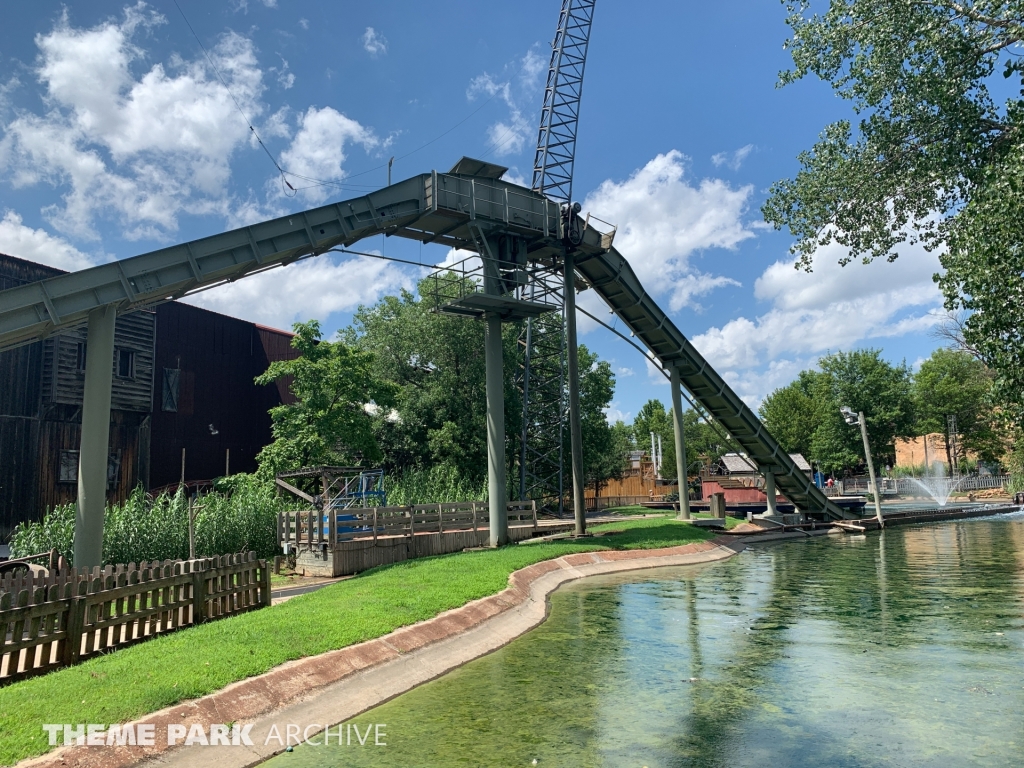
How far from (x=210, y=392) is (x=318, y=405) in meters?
12.2

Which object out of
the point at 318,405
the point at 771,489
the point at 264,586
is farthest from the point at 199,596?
the point at 771,489

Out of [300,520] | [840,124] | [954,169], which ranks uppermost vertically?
[840,124]

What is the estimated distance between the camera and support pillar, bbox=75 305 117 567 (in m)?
Result: 16.0

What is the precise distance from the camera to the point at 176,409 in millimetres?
37812

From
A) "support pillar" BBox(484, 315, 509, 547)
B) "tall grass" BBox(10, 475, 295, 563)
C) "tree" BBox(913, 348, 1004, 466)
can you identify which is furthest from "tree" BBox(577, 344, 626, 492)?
"tree" BBox(913, 348, 1004, 466)

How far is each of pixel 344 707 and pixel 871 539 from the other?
103 ft

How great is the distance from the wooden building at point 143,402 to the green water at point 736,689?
19064 mm

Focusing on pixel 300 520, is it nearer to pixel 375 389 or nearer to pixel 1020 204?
pixel 375 389

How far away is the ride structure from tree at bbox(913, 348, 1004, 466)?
174ft

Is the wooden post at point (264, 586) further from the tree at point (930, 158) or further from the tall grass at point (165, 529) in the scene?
→ the tree at point (930, 158)

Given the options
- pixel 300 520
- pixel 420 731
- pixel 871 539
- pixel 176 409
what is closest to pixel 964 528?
pixel 871 539

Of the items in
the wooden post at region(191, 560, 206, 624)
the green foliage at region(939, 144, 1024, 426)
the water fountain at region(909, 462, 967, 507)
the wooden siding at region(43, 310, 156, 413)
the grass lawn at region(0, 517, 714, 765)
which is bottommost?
the water fountain at region(909, 462, 967, 507)

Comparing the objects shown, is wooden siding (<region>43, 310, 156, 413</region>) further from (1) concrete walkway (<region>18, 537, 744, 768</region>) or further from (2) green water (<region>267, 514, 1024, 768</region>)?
(2) green water (<region>267, 514, 1024, 768</region>)

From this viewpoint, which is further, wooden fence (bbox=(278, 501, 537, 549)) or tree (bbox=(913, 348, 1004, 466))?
tree (bbox=(913, 348, 1004, 466))
